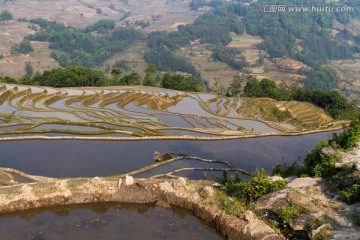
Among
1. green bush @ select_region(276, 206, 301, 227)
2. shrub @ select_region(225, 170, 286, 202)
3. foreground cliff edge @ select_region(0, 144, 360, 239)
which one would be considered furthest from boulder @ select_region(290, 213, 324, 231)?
shrub @ select_region(225, 170, 286, 202)

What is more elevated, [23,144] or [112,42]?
[23,144]

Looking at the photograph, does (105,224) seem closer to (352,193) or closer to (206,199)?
(206,199)

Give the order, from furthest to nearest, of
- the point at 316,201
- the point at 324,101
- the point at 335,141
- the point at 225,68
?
the point at 225,68, the point at 324,101, the point at 335,141, the point at 316,201

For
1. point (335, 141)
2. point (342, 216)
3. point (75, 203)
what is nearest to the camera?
point (342, 216)

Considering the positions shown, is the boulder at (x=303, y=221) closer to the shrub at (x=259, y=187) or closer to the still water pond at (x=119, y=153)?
the shrub at (x=259, y=187)

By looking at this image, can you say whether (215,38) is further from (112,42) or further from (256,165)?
(256,165)

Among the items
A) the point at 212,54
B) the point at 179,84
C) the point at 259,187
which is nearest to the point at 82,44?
the point at 212,54

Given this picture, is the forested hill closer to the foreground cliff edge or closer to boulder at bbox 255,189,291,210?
the foreground cliff edge

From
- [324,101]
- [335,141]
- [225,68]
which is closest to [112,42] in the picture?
[225,68]
